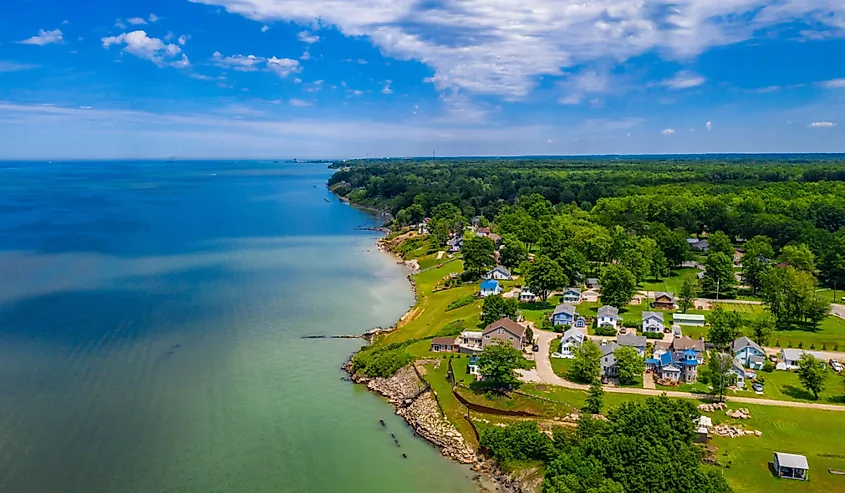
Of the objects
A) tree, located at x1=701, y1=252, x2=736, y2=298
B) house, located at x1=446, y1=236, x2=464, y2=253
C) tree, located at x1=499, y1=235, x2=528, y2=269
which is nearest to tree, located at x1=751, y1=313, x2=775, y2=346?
tree, located at x1=701, y1=252, x2=736, y2=298

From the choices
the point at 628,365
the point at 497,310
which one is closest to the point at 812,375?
the point at 628,365

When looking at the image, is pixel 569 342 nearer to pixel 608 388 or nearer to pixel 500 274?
pixel 608 388

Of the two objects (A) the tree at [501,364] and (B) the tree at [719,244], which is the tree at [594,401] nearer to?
(A) the tree at [501,364]

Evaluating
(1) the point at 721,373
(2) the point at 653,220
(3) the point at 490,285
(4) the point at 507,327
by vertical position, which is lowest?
(1) the point at 721,373

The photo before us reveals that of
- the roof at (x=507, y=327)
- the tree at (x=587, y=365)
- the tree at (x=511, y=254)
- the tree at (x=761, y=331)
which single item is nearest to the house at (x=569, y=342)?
the roof at (x=507, y=327)

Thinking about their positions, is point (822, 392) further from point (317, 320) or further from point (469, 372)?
point (317, 320)

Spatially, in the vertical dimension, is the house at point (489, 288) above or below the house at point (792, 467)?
above

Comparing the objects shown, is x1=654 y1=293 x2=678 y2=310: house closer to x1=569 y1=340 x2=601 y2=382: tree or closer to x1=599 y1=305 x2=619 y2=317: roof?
x1=599 y1=305 x2=619 y2=317: roof
